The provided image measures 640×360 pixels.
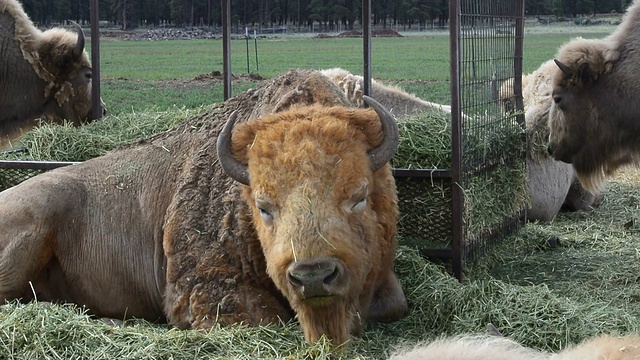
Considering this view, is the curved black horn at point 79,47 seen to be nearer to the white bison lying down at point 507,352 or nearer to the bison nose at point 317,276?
the bison nose at point 317,276

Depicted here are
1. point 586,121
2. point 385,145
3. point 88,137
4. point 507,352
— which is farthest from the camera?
point 586,121

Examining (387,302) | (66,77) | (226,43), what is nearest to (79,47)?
(66,77)

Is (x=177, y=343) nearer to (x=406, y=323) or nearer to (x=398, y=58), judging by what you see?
(x=406, y=323)

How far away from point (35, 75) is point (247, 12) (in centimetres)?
837

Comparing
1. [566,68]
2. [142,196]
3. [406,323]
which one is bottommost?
[406,323]

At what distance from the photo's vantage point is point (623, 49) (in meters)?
8.65

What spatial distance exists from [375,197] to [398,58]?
150 feet

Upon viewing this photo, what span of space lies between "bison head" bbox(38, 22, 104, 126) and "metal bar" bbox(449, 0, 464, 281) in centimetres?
510

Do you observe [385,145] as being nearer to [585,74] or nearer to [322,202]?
[322,202]

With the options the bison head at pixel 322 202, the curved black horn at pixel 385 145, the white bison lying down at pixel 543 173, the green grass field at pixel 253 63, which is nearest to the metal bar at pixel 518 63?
the white bison lying down at pixel 543 173

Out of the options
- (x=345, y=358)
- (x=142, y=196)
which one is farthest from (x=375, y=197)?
(x=142, y=196)

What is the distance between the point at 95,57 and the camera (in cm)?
941

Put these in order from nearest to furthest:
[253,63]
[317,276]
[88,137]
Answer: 1. [317,276]
2. [88,137]
3. [253,63]

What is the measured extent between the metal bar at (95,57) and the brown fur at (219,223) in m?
2.64
